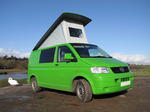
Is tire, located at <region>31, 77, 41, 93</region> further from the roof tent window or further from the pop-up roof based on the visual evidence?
the roof tent window

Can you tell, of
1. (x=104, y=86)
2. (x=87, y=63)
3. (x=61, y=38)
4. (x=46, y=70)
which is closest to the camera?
(x=104, y=86)

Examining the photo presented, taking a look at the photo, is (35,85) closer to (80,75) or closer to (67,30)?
(80,75)

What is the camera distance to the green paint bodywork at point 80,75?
156 inches

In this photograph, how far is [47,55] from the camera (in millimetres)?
6035

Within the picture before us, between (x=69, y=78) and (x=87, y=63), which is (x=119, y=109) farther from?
(x=69, y=78)

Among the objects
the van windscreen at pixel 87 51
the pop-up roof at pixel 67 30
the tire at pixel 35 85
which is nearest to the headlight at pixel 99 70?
the van windscreen at pixel 87 51

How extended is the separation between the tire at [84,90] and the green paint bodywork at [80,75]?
0.48ft

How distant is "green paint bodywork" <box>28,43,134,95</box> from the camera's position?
3951 millimetres

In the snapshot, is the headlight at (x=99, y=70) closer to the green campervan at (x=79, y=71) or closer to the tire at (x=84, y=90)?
the green campervan at (x=79, y=71)

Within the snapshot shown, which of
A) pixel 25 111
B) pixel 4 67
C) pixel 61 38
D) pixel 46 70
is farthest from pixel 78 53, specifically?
pixel 4 67

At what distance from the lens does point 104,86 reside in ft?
12.8

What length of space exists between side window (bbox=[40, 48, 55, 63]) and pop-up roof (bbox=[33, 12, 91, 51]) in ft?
32.7

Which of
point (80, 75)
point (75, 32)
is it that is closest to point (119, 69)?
point (80, 75)

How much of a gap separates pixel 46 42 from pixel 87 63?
17.0m
